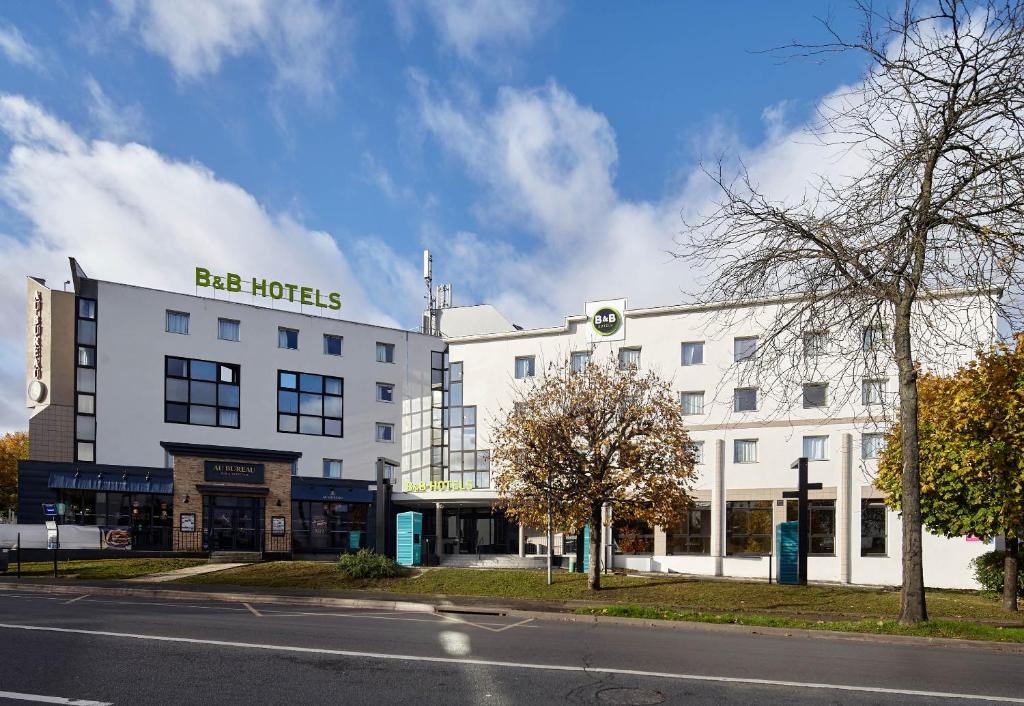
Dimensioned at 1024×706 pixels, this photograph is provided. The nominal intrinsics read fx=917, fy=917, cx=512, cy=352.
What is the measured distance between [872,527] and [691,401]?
32.4 ft

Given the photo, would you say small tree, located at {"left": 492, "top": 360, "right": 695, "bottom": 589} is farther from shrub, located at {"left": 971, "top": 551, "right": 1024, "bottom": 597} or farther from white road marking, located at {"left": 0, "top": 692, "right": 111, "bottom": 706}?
white road marking, located at {"left": 0, "top": 692, "right": 111, "bottom": 706}

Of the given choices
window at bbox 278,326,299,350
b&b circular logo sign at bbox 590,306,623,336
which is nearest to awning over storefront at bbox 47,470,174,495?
window at bbox 278,326,299,350

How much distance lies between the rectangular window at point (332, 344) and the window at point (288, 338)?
1.81 m

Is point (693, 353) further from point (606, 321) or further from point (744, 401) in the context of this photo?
point (606, 321)

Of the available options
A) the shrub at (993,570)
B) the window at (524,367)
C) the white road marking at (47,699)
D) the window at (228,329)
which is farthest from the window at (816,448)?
the white road marking at (47,699)

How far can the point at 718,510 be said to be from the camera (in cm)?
4241

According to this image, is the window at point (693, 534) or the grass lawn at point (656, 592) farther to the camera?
the window at point (693, 534)

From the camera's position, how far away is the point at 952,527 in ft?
73.3

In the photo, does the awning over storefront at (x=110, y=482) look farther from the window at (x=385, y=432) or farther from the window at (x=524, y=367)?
the window at (x=524, y=367)

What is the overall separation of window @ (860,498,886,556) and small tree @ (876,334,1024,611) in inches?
699

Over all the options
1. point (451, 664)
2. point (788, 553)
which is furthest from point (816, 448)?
point (451, 664)

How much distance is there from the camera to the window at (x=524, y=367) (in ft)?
156

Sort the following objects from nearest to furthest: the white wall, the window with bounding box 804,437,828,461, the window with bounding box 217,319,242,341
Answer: the window with bounding box 804,437,828,461 → the white wall → the window with bounding box 217,319,242,341

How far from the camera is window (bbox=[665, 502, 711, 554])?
42844mm
